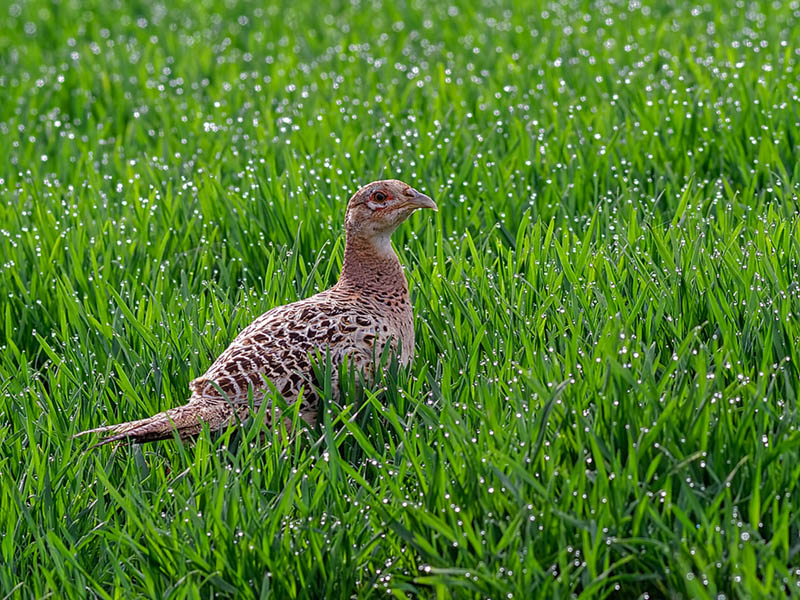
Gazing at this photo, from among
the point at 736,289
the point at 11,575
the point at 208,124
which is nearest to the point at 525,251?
the point at 736,289

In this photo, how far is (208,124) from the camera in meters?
6.84

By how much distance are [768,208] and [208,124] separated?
3506 mm

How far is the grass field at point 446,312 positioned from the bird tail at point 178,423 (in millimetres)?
99

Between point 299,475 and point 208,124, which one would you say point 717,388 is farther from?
point 208,124

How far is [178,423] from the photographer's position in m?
3.50

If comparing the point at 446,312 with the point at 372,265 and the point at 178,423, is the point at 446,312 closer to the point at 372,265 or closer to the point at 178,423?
the point at 372,265

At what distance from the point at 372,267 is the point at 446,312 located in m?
0.33

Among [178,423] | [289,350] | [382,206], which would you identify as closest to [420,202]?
[382,206]

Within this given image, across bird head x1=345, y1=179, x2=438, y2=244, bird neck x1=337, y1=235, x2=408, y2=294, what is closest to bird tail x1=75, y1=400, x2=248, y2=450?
bird neck x1=337, y1=235, x2=408, y2=294

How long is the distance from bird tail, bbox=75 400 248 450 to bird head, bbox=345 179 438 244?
2.85 ft

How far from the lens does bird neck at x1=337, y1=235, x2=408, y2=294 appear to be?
4.05 m

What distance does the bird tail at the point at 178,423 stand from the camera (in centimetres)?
346

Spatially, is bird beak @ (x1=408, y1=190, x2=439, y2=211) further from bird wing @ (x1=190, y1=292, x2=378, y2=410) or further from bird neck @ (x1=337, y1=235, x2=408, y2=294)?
bird wing @ (x1=190, y1=292, x2=378, y2=410)

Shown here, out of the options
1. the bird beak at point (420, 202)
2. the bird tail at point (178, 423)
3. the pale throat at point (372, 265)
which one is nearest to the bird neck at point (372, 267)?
the pale throat at point (372, 265)
